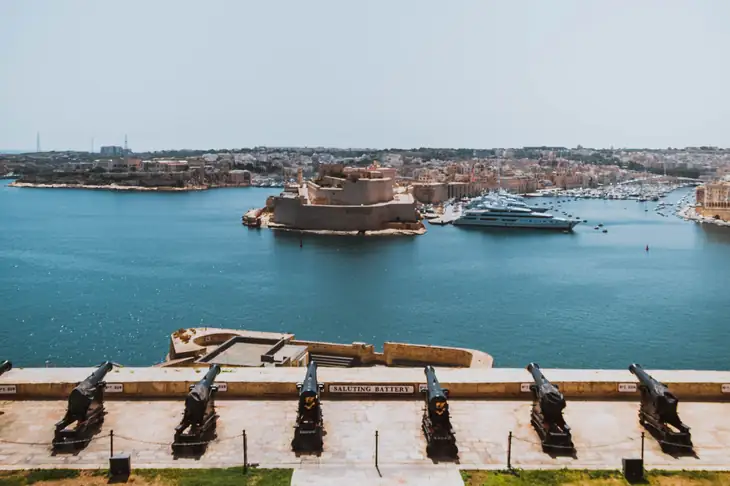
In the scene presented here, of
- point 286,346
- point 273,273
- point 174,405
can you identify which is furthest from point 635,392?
point 273,273

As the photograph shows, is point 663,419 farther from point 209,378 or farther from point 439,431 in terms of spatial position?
point 209,378

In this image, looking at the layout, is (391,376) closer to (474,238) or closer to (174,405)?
(174,405)

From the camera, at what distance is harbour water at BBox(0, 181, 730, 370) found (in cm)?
2033

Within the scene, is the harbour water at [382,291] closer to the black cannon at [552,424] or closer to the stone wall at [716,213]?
the stone wall at [716,213]

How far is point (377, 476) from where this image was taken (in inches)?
215

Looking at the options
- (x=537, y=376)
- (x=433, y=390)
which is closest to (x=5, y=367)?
(x=433, y=390)

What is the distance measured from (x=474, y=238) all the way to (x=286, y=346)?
3615cm

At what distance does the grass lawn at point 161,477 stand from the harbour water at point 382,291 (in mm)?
13571

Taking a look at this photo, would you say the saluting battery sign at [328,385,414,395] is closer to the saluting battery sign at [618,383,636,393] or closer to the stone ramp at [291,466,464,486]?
the stone ramp at [291,466,464,486]

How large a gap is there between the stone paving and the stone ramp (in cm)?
3

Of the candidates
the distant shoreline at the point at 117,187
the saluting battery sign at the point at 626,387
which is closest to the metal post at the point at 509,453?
the saluting battery sign at the point at 626,387

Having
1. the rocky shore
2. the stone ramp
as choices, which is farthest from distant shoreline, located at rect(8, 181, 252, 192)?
the stone ramp

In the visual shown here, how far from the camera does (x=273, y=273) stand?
32562 mm

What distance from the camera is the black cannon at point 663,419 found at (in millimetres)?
5957
